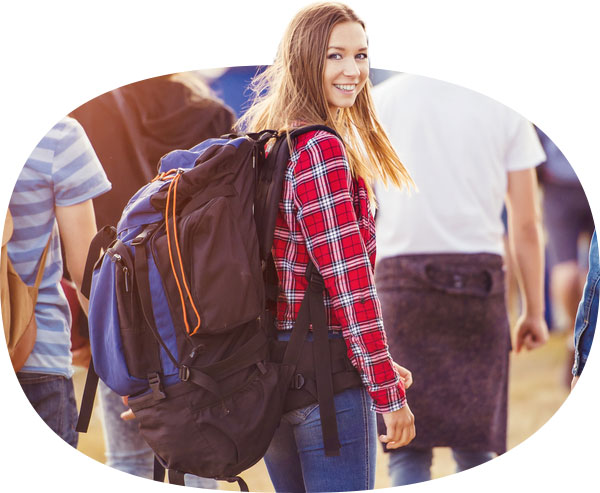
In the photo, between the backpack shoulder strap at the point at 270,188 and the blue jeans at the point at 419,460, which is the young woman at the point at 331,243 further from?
the blue jeans at the point at 419,460

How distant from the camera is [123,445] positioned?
251cm

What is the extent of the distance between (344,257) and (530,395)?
0.93 meters

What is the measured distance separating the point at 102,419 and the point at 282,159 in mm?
1134

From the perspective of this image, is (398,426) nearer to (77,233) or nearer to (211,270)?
(211,270)

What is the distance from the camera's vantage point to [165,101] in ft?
8.20

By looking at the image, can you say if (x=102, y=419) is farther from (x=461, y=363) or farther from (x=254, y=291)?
(x=461, y=363)

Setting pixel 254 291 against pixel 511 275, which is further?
pixel 511 275

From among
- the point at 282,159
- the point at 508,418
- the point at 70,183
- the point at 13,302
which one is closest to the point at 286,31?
the point at 282,159

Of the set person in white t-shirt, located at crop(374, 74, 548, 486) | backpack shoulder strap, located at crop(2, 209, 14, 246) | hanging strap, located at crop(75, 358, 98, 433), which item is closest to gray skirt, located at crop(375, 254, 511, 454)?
person in white t-shirt, located at crop(374, 74, 548, 486)

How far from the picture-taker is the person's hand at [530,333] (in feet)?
7.97

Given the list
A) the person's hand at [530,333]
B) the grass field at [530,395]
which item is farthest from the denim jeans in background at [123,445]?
the person's hand at [530,333]

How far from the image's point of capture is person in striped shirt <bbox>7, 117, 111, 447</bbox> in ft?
7.82

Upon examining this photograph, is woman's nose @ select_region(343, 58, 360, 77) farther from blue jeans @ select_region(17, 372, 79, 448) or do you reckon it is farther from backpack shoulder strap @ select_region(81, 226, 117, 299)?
blue jeans @ select_region(17, 372, 79, 448)

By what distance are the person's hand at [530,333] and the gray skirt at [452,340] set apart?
0.04 meters
